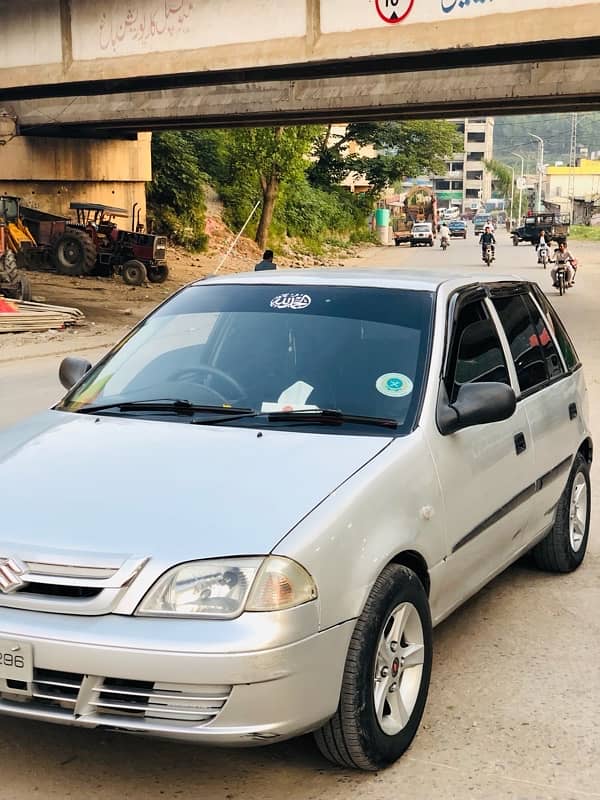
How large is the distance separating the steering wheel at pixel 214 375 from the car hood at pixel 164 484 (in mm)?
290

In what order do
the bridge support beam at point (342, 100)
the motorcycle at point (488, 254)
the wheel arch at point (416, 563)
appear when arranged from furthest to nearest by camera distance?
1. the motorcycle at point (488, 254)
2. the bridge support beam at point (342, 100)
3. the wheel arch at point (416, 563)

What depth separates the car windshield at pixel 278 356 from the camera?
425 cm

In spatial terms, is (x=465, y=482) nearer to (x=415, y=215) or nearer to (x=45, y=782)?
(x=45, y=782)

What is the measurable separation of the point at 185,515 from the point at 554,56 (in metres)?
18.0

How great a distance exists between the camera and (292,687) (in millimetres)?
3121

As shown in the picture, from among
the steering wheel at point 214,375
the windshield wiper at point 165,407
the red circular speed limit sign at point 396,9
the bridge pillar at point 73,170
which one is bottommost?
the windshield wiper at point 165,407

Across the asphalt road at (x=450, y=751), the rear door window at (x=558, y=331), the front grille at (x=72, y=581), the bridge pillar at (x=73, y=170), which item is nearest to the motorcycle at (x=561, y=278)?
the bridge pillar at (x=73, y=170)

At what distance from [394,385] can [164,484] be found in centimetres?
112

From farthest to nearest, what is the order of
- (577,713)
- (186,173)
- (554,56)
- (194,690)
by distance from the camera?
1. (186,173)
2. (554,56)
3. (577,713)
4. (194,690)

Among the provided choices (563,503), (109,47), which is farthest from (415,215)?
(563,503)

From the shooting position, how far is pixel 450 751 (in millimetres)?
3723

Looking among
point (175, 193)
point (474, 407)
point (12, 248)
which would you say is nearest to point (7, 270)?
point (12, 248)

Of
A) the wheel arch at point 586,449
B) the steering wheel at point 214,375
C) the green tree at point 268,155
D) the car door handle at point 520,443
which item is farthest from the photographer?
the green tree at point 268,155

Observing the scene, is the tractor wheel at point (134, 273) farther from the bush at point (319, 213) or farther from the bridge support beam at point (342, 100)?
the bush at point (319, 213)
